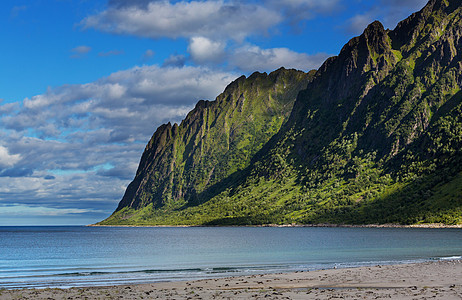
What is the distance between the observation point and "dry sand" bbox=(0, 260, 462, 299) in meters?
40.0

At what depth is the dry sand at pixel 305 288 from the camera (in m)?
40.0

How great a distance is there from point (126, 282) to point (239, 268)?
21907mm

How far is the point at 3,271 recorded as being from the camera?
76812 millimetres

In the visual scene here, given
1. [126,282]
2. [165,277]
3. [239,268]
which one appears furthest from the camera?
[239,268]

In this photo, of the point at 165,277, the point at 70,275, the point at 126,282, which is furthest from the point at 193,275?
the point at 70,275

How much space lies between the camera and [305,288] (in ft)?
150

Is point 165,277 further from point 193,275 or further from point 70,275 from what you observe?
point 70,275

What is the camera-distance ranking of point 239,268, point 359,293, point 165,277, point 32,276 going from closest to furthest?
point 359,293, point 165,277, point 32,276, point 239,268

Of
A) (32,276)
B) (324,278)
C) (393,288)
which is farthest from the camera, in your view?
(32,276)

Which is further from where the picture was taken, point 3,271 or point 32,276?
point 3,271

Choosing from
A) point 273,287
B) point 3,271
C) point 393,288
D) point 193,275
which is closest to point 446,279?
point 393,288

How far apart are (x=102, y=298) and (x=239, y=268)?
35047 millimetres

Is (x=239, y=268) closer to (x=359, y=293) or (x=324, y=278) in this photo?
(x=324, y=278)

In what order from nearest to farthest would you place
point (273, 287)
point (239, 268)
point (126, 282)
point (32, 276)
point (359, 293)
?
point (359, 293)
point (273, 287)
point (126, 282)
point (32, 276)
point (239, 268)
